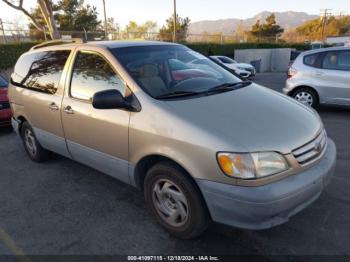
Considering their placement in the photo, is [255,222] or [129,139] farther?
[129,139]

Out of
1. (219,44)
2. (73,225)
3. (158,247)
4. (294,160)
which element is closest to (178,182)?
(158,247)

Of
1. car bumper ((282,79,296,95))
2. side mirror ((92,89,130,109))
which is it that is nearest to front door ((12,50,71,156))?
side mirror ((92,89,130,109))

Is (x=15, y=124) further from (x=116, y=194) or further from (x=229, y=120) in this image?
(x=229, y=120)

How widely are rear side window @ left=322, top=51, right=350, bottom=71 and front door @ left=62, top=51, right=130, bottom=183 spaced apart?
225 inches

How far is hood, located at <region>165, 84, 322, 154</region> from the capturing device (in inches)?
96.1

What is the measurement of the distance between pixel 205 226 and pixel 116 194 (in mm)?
1461

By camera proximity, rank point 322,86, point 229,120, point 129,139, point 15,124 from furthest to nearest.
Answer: point 322,86 < point 15,124 < point 129,139 < point 229,120

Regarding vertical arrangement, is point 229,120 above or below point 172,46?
below

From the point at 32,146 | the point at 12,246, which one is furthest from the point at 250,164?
the point at 32,146

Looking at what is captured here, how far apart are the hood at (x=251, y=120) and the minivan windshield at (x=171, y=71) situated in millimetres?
255

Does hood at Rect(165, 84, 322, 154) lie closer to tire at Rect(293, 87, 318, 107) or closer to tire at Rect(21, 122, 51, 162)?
tire at Rect(21, 122, 51, 162)

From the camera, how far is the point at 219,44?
28.5 m

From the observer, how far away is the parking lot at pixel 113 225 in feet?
9.16

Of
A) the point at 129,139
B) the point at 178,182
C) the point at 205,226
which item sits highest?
the point at 129,139
